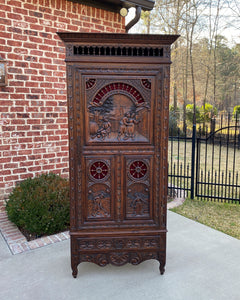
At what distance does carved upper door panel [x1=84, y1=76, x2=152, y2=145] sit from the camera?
7.70ft

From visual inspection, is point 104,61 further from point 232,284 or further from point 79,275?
point 232,284

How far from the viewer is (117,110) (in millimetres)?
2416

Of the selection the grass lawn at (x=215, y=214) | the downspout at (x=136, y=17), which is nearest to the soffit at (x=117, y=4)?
the downspout at (x=136, y=17)

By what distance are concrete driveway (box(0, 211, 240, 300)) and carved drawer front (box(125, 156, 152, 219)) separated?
65cm

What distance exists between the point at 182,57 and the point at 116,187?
16.4 meters

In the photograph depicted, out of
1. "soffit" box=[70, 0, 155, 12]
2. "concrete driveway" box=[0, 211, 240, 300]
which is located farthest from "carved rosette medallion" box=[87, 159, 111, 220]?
"soffit" box=[70, 0, 155, 12]

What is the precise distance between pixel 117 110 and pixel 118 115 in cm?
5

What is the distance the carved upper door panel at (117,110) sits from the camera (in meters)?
2.35

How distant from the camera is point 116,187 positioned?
8.30ft

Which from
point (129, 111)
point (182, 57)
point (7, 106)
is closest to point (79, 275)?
point (129, 111)

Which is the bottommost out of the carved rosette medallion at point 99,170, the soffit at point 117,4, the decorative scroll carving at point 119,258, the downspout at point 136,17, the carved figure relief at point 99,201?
the decorative scroll carving at point 119,258

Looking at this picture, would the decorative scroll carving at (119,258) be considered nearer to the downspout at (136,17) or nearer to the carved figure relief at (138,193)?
the carved figure relief at (138,193)

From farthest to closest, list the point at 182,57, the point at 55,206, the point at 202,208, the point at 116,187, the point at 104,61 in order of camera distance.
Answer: the point at 182,57
the point at 202,208
the point at 55,206
the point at 116,187
the point at 104,61

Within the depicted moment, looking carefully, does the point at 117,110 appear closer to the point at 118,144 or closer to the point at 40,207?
the point at 118,144
